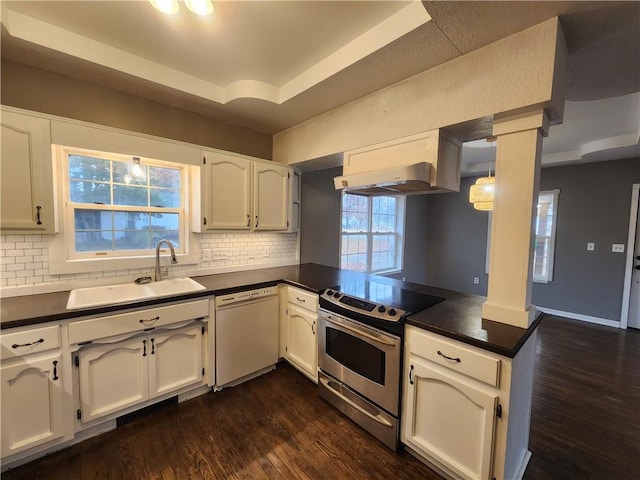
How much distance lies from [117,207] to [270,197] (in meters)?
1.31

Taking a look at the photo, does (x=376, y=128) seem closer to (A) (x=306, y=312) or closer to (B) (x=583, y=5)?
(B) (x=583, y=5)

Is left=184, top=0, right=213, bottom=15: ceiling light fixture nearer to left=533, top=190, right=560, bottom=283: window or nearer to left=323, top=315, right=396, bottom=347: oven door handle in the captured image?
left=323, top=315, right=396, bottom=347: oven door handle

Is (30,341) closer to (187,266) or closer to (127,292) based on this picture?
(127,292)

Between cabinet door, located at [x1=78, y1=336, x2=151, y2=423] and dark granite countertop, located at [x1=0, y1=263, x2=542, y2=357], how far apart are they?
278 mm

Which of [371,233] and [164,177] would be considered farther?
[371,233]

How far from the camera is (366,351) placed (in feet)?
6.12

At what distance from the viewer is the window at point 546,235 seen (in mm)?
4434

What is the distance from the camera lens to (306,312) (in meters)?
2.37

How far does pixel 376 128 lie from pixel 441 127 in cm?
53

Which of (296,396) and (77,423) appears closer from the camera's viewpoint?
(77,423)

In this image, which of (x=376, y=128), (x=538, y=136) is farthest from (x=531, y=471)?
(x=376, y=128)

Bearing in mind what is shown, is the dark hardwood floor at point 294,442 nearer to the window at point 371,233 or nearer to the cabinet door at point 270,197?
the cabinet door at point 270,197

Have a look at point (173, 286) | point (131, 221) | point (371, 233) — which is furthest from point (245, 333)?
point (371, 233)

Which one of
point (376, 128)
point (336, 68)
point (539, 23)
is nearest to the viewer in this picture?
point (539, 23)
